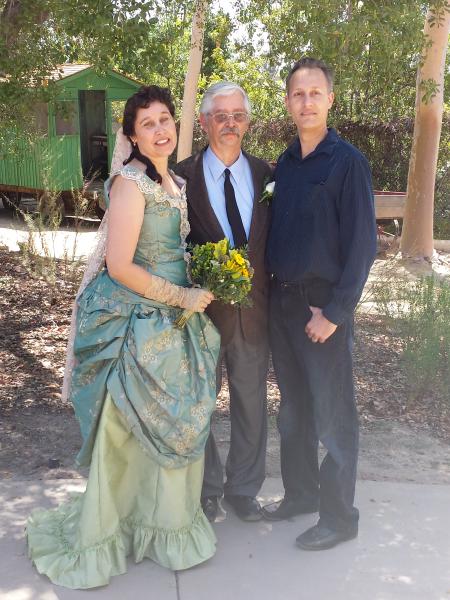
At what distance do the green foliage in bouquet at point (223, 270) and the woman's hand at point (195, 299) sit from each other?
0.03 m

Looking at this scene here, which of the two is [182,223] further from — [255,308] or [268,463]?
[268,463]

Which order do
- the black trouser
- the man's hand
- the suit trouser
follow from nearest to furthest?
the man's hand < the black trouser < the suit trouser

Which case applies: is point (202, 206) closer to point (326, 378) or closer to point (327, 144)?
point (327, 144)

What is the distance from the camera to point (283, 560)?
340 centimetres

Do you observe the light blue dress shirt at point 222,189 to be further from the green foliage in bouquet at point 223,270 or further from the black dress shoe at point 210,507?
the black dress shoe at point 210,507

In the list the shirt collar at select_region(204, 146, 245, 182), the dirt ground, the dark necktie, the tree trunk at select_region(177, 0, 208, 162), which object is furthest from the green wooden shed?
the dark necktie

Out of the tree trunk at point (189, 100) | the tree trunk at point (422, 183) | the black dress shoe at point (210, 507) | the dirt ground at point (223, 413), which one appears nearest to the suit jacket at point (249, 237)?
the black dress shoe at point (210, 507)

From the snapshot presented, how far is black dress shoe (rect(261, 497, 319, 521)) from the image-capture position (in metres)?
3.78

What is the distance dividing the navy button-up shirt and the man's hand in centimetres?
3

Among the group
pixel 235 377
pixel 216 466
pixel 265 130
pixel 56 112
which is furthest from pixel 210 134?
pixel 265 130

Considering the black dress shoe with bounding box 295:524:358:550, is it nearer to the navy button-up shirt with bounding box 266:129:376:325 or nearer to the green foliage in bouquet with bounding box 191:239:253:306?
the navy button-up shirt with bounding box 266:129:376:325

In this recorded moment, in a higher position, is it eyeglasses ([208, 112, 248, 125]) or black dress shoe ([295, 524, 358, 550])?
eyeglasses ([208, 112, 248, 125])

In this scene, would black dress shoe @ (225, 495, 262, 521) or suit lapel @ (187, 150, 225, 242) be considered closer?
suit lapel @ (187, 150, 225, 242)

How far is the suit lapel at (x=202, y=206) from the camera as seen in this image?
11.6ft
